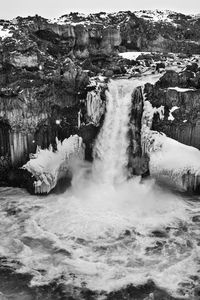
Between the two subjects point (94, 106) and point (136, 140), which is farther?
point (94, 106)

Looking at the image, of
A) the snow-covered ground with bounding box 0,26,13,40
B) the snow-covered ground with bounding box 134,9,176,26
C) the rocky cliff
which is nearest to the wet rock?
the rocky cliff

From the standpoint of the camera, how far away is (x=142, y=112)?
72.2 feet

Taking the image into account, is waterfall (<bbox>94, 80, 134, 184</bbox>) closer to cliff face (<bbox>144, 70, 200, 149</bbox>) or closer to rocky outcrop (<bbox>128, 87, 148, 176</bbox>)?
rocky outcrop (<bbox>128, 87, 148, 176</bbox>)

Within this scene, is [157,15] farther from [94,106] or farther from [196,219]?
[196,219]

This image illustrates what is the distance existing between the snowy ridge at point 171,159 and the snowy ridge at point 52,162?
13.6 ft

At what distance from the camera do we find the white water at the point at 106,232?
528 inches

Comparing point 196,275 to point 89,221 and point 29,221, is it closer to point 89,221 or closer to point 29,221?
point 89,221

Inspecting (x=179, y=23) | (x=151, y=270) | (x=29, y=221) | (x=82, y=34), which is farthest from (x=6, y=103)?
(x=179, y=23)

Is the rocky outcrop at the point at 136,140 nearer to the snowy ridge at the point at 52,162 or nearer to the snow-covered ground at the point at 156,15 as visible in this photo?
the snowy ridge at the point at 52,162

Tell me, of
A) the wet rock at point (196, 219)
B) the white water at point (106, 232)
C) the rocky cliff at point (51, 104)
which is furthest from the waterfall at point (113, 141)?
the wet rock at point (196, 219)

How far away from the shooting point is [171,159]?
20234mm

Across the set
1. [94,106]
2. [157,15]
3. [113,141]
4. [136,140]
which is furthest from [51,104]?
[157,15]

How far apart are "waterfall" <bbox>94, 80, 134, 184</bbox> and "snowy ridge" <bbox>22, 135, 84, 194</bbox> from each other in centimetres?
128

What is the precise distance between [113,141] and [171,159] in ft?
12.3
